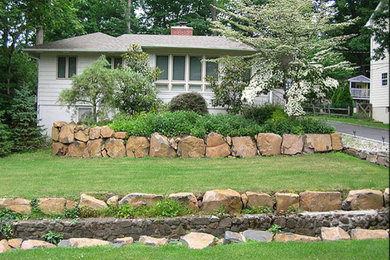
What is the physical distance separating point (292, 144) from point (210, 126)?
8.36 feet

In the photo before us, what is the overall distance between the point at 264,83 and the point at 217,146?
Result: 2.80 meters

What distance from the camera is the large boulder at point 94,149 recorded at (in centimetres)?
1024

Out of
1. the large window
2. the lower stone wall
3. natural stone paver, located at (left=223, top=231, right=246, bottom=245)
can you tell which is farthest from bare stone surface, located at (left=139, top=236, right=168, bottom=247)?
the large window

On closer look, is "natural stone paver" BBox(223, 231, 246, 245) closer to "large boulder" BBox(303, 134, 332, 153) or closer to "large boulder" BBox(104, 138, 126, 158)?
"large boulder" BBox(303, 134, 332, 153)

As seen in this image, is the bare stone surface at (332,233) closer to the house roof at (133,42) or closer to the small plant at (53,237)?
the small plant at (53,237)

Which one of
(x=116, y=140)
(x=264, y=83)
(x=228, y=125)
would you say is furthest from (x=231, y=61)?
(x=116, y=140)

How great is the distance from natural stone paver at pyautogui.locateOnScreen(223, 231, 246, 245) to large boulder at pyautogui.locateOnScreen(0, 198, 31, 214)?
3.62m

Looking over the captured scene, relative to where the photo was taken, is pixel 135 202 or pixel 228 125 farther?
pixel 228 125

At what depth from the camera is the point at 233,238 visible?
→ 511cm

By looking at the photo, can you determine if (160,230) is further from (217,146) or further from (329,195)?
(217,146)

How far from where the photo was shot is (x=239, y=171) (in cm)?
768

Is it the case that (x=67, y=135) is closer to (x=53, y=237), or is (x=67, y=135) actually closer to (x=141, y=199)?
(x=53, y=237)

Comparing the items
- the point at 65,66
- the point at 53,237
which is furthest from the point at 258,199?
the point at 65,66

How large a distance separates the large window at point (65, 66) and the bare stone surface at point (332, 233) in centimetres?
1319
